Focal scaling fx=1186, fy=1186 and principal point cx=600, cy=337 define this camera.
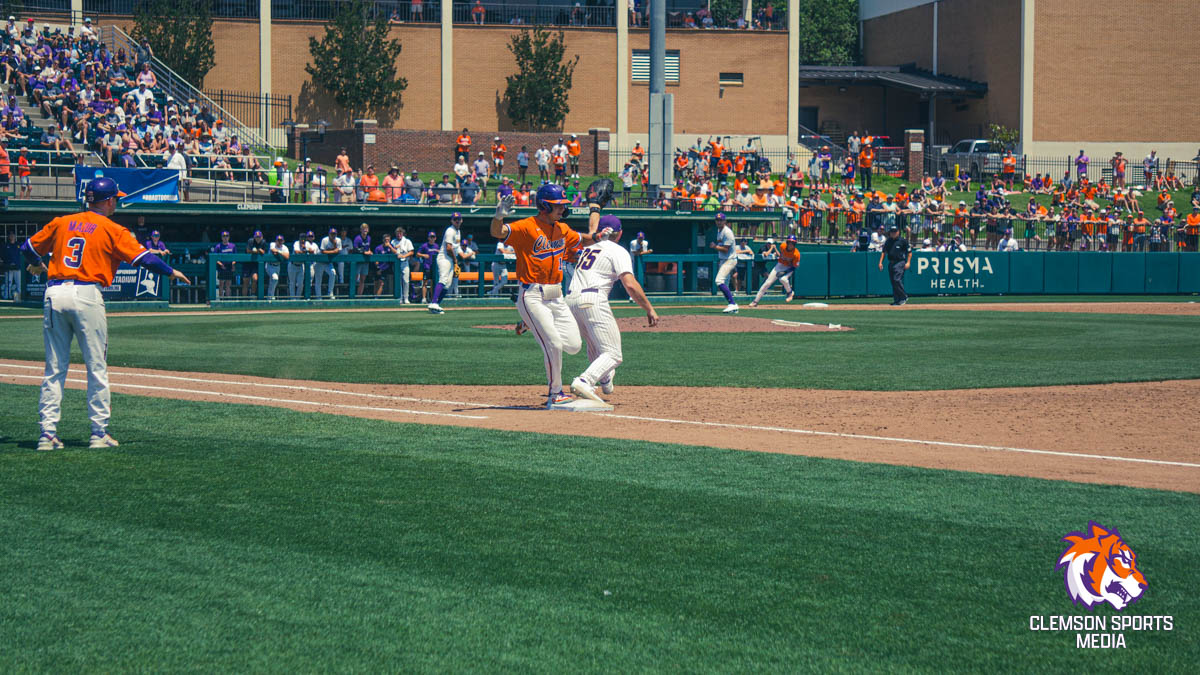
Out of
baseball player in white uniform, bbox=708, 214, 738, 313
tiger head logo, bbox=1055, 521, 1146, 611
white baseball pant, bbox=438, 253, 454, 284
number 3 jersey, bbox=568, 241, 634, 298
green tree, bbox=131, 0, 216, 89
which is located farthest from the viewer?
green tree, bbox=131, 0, 216, 89

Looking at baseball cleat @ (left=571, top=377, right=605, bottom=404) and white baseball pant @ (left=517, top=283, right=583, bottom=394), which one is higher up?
white baseball pant @ (left=517, top=283, right=583, bottom=394)

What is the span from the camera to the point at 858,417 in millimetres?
10500

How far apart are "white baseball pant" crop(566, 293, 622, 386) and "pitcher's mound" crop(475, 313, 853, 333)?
972 centimetres

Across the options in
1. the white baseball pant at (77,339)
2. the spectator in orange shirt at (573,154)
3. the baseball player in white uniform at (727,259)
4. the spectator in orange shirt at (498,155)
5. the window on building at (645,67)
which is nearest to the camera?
the white baseball pant at (77,339)

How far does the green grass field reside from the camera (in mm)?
4297

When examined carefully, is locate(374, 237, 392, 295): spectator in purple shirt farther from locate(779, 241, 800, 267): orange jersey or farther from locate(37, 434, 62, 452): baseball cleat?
locate(37, 434, 62, 452): baseball cleat

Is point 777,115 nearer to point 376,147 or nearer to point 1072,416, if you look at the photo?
point 376,147

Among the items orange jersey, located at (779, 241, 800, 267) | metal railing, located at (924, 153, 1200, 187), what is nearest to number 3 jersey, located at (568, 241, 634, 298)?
orange jersey, located at (779, 241, 800, 267)

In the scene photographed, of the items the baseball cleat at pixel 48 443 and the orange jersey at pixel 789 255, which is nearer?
the baseball cleat at pixel 48 443

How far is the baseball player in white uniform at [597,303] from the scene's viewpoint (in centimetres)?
1045

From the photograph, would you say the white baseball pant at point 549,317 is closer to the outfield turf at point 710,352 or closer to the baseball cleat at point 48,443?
the outfield turf at point 710,352

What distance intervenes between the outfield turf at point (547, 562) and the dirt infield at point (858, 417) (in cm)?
86

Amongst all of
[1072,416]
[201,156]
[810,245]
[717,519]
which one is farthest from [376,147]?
[717,519]

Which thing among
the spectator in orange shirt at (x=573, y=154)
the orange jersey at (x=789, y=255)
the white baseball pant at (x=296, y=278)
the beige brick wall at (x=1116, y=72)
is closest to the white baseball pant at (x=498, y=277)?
the white baseball pant at (x=296, y=278)
